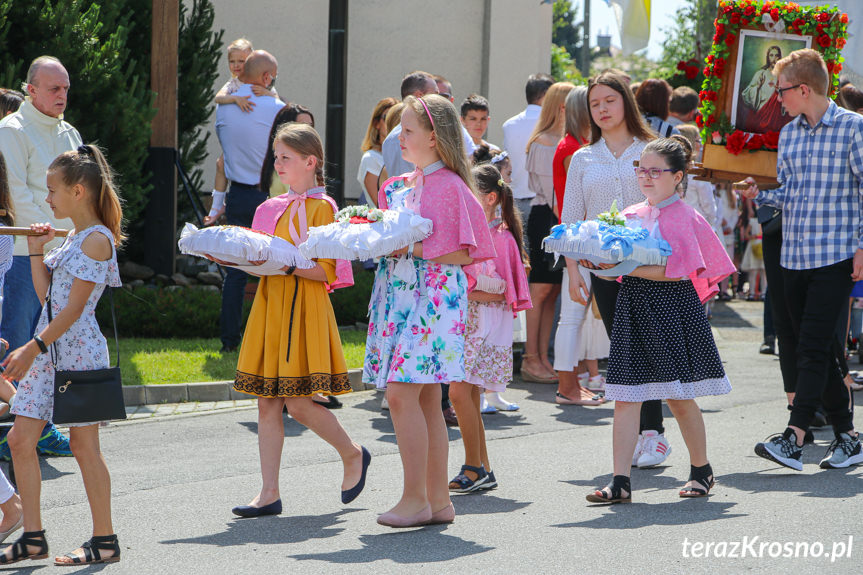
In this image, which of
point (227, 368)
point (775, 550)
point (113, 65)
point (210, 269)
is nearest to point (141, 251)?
point (210, 269)

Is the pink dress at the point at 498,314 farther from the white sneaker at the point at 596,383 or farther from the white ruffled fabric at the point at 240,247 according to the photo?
the white sneaker at the point at 596,383

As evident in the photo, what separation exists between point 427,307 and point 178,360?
5.02 metres

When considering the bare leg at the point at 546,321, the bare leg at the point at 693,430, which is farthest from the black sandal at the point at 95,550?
the bare leg at the point at 546,321

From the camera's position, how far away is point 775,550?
195 inches

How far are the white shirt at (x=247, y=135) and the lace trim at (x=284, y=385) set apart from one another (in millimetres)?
4359

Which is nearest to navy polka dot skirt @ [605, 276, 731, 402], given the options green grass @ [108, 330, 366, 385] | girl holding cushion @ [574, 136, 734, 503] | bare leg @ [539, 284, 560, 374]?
girl holding cushion @ [574, 136, 734, 503]

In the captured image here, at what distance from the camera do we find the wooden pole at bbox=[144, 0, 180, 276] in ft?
39.9

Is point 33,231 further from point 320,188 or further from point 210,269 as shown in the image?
point 210,269

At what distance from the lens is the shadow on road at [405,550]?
496cm

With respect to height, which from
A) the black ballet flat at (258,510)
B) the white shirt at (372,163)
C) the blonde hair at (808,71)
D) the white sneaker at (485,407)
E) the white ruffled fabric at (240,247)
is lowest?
the white sneaker at (485,407)

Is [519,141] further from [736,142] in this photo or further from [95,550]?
[95,550]

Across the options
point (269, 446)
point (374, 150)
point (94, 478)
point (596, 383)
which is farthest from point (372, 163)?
point (94, 478)

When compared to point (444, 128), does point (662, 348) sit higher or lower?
lower

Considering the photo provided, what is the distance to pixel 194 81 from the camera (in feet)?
45.6
